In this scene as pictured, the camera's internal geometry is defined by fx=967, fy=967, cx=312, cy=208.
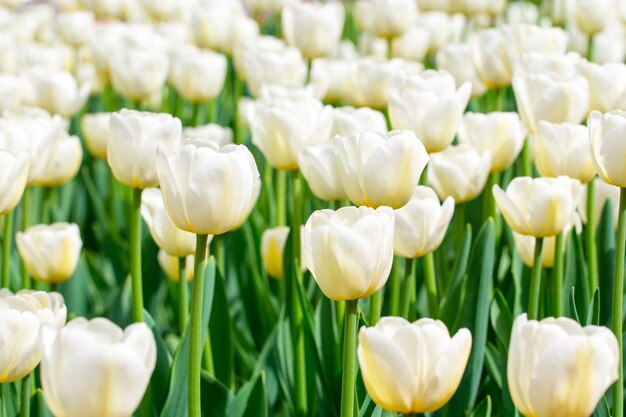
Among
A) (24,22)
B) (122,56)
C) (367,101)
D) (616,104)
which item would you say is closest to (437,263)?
(616,104)

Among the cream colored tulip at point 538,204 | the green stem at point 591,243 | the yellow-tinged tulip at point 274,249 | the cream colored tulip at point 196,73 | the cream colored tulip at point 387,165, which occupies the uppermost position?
the cream colored tulip at point 387,165

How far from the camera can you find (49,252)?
204cm

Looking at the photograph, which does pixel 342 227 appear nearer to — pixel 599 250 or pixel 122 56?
pixel 599 250

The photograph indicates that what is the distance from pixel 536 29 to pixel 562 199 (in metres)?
1.16

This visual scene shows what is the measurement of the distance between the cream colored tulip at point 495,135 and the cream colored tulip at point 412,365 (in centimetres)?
98

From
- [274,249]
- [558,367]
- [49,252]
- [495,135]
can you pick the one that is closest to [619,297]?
[558,367]

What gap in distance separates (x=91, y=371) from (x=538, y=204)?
A: 90 centimetres

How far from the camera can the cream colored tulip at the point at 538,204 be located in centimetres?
167

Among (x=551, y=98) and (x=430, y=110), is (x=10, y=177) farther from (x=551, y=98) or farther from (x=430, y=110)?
(x=551, y=98)

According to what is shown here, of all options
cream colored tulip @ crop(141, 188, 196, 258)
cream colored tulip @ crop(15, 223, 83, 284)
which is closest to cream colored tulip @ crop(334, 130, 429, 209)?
cream colored tulip @ crop(141, 188, 196, 258)

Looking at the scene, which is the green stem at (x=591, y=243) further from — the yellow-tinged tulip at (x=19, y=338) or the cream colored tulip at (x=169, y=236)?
the yellow-tinged tulip at (x=19, y=338)

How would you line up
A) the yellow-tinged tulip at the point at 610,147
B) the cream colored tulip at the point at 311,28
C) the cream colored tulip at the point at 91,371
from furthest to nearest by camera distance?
the cream colored tulip at the point at 311,28 < the yellow-tinged tulip at the point at 610,147 < the cream colored tulip at the point at 91,371

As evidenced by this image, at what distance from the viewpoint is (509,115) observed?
2168 mm

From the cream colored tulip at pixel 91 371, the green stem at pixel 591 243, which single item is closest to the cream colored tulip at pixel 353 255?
the cream colored tulip at pixel 91 371
